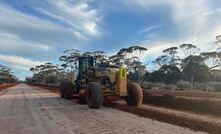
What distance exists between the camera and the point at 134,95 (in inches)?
710

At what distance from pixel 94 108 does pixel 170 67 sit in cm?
6482

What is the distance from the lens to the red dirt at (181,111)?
11.0 m

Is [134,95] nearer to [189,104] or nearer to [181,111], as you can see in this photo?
[181,111]

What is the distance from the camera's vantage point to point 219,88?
49375 millimetres

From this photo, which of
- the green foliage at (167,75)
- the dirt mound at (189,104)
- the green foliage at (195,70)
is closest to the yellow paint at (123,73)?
the dirt mound at (189,104)

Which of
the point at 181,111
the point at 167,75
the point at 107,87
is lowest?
the point at 181,111

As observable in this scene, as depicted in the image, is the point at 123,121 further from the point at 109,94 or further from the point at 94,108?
the point at 109,94

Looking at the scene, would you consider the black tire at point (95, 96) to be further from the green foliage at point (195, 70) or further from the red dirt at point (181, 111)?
the green foliage at point (195, 70)

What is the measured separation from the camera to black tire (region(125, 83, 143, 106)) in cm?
1797

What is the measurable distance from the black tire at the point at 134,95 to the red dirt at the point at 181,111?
42 cm

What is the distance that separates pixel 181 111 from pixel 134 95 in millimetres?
2740

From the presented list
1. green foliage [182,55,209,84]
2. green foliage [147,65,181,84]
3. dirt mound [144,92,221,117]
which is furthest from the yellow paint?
green foliage [147,65,181,84]

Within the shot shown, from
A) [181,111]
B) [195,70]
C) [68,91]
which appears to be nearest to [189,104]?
[181,111]

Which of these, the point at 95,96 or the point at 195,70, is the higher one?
the point at 195,70
